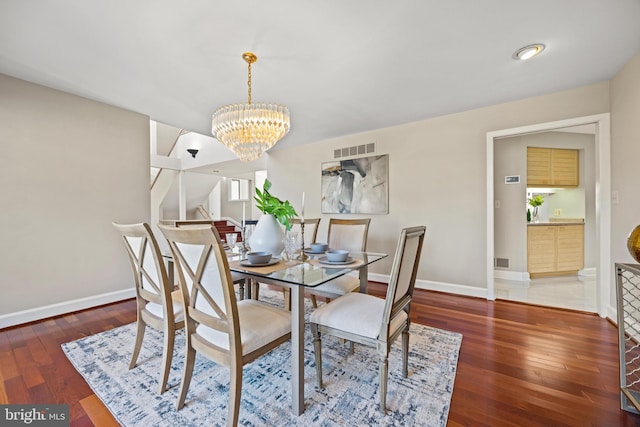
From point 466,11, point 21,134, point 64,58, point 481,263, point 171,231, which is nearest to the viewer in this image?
point 171,231

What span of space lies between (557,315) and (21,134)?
18.4ft

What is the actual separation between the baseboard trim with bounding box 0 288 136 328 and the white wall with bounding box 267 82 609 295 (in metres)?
3.38

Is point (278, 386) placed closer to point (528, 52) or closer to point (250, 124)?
point (250, 124)

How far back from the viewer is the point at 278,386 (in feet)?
5.20

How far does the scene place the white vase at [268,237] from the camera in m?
2.01

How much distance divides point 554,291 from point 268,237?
3857 millimetres

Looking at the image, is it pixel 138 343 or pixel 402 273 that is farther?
pixel 138 343

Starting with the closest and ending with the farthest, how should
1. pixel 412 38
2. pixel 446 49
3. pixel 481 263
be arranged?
pixel 412 38, pixel 446 49, pixel 481 263

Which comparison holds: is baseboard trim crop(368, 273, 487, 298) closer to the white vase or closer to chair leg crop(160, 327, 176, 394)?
the white vase

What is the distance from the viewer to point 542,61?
215cm

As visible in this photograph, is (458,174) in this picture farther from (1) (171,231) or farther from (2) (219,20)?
(1) (171,231)

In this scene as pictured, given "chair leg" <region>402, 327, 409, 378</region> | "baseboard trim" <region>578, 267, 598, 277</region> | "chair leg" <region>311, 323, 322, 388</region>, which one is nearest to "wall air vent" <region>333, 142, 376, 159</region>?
"chair leg" <region>402, 327, 409, 378</region>

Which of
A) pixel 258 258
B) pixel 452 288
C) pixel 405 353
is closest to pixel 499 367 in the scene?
pixel 405 353

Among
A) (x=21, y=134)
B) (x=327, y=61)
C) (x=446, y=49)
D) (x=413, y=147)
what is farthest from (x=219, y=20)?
(x=413, y=147)
